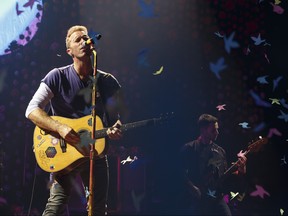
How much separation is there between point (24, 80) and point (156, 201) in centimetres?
195

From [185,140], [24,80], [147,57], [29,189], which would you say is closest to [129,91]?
[147,57]

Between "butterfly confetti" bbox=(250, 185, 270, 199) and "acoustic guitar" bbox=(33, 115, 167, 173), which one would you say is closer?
"acoustic guitar" bbox=(33, 115, 167, 173)

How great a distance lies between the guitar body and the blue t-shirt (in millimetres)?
57

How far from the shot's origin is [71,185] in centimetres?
269

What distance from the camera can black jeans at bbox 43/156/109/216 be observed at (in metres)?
2.54

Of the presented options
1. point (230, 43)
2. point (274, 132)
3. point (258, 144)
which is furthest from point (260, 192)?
point (230, 43)

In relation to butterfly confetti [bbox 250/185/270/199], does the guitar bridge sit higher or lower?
higher

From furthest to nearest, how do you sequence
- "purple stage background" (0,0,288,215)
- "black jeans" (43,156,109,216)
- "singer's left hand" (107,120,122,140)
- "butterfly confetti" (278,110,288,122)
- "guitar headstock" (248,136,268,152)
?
"butterfly confetti" (278,110,288,122), "purple stage background" (0,0,288,215), "guitar headstock" (248,136,268,152), "singer's left hand" (107,120,122,140), "black jeans" (43,156,109,216)

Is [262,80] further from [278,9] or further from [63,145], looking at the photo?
[63,145]

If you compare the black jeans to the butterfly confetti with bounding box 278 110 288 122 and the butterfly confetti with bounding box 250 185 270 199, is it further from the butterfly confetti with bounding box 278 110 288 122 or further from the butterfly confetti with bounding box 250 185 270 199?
the butterfly confetti with bounding box 278 110 288 122

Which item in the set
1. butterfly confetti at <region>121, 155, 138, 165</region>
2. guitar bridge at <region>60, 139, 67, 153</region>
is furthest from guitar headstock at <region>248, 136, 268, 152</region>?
guitar bridge at <region>60, 139, 67, 153</region>

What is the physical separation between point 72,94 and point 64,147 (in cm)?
36

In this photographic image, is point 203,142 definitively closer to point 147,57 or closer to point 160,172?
point 160,172

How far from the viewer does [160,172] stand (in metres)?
4.64
